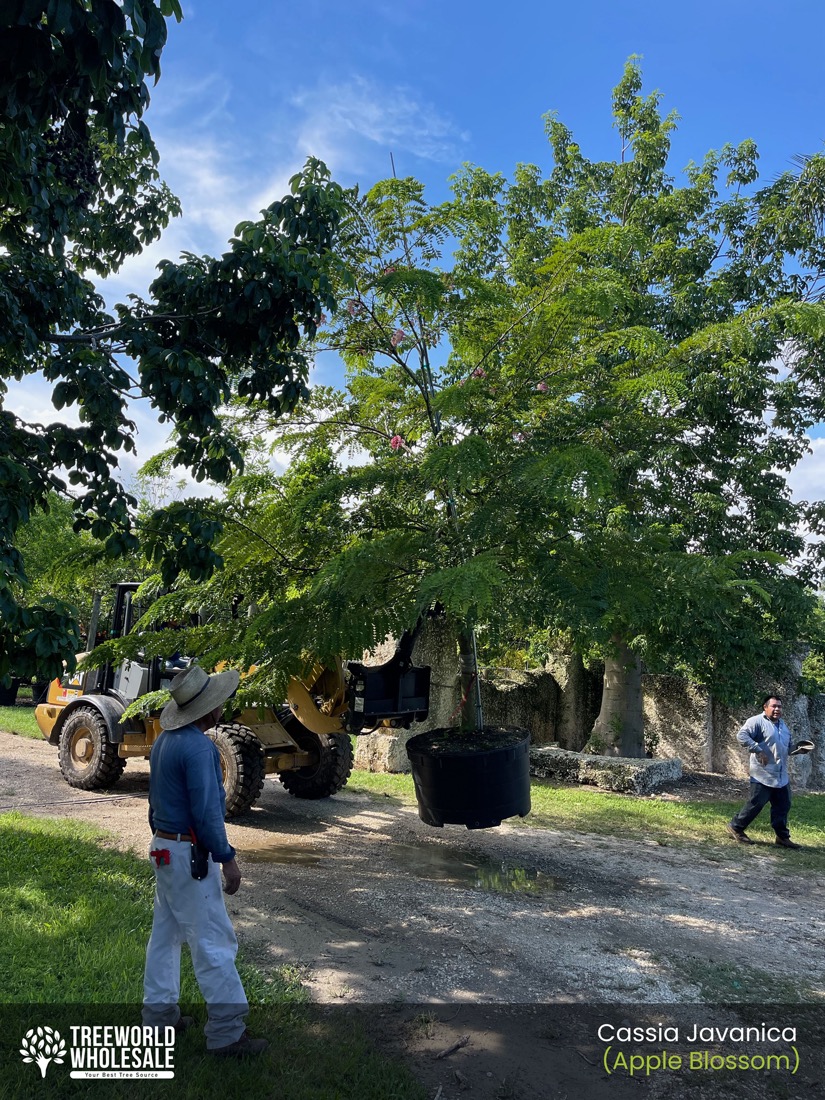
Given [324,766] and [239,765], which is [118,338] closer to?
[239,765]

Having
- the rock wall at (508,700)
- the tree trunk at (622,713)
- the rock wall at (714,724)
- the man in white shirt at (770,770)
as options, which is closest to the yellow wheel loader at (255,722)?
the rock wall at (508,700)

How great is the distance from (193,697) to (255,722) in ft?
17.4

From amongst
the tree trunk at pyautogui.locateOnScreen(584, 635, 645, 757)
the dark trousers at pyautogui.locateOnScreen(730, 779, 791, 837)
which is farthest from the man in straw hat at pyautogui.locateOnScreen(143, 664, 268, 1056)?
the tree trunk at pyautogui.locateOnScreen(584, 635, 645, 757)

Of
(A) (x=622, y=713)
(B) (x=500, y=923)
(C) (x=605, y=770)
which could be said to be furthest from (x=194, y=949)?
(A) (x=622, y=713)

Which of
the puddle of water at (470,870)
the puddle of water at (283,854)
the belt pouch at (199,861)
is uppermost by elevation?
the belt pouch at (199,861)

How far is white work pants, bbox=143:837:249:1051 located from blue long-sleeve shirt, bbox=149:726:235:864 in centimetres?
10

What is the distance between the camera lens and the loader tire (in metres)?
9.97

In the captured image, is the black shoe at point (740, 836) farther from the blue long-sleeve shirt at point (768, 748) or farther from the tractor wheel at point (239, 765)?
the tractor wheel at point (239, 765)

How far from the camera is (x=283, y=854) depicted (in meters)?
7.65

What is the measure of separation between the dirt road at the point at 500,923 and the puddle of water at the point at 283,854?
19 mm

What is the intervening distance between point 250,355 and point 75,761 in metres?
7.33

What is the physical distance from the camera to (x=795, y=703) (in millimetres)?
14117

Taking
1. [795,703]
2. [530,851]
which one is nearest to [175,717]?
[530,851]

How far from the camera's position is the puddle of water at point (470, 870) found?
22.6 feet
